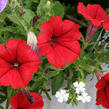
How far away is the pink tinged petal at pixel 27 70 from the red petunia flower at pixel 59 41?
5cm

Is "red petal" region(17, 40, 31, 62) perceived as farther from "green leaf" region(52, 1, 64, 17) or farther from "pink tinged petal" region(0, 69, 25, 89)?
"green leaf" region(52, 1, 64, 17)

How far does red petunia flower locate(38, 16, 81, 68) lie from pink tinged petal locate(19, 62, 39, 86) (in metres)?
0.05

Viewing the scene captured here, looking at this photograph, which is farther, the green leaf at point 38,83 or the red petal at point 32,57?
the green leaf at point 38,83

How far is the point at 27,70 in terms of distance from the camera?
22.5 inches

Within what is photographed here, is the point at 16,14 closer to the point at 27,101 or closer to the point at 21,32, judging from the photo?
the point at 21,32

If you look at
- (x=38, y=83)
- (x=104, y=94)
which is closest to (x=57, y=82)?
(x=38, y=83)

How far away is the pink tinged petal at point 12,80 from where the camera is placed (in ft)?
1.83

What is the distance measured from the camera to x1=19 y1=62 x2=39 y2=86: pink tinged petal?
0.56m

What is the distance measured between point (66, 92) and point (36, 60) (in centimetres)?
Answer: 18

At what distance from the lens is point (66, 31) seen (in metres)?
0.63

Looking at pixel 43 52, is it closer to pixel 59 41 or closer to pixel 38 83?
pixel 59 41

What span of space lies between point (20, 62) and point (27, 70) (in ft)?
0.16

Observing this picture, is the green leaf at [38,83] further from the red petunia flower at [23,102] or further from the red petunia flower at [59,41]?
the red petunia flower at [59,41]

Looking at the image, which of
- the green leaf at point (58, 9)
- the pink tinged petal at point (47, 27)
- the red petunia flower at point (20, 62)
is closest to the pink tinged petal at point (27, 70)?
the red petunia flower at point (20, 62)
